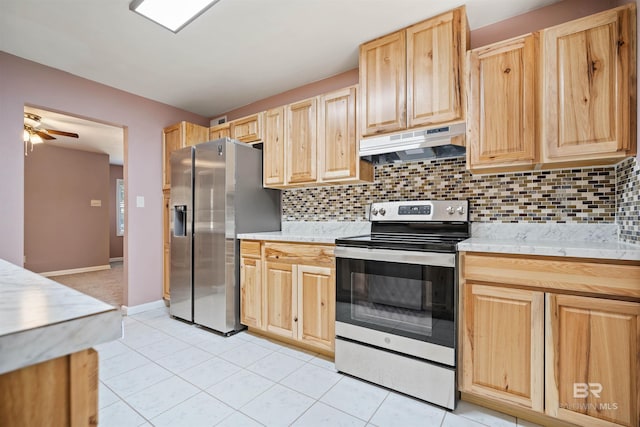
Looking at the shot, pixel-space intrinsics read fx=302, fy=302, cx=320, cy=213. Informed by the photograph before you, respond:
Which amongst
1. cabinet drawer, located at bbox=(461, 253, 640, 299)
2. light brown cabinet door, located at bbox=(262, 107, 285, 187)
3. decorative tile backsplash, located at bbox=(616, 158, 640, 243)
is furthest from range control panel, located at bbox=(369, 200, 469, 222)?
light brown cabinet door, located at bbox=(262, 107, 285, 187)

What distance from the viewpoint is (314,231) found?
299cm

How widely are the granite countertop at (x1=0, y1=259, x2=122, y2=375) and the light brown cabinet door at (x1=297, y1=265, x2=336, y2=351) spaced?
170 centimetres

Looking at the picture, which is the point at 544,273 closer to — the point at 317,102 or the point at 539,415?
Answer: the point at 539,415

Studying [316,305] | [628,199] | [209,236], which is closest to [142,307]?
[209,236]

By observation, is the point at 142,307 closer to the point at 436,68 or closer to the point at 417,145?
the point at 417,145

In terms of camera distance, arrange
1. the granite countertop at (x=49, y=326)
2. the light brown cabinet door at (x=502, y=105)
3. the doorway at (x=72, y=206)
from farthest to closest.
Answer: the doorway at (x=72, y=206), the light brown cabinet door at (x=502, y=105), the granite countertop at (x=49, y=326)

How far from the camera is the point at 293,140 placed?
2789 millimetres

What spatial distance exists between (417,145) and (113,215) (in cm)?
758

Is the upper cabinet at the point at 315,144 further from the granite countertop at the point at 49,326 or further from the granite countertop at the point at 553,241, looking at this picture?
the granite countertop at the point at 49,326

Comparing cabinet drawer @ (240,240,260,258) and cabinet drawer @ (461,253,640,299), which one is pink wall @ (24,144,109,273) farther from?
cabinet drawer @ (461,253,640,299)

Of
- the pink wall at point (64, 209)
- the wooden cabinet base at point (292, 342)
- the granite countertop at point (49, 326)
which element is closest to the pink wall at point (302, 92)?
the wooden cabinet base at point (292, 342)

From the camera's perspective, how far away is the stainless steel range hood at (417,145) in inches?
77.0

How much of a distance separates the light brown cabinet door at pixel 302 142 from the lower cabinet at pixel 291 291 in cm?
69

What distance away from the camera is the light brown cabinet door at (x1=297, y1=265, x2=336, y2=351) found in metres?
2.17
